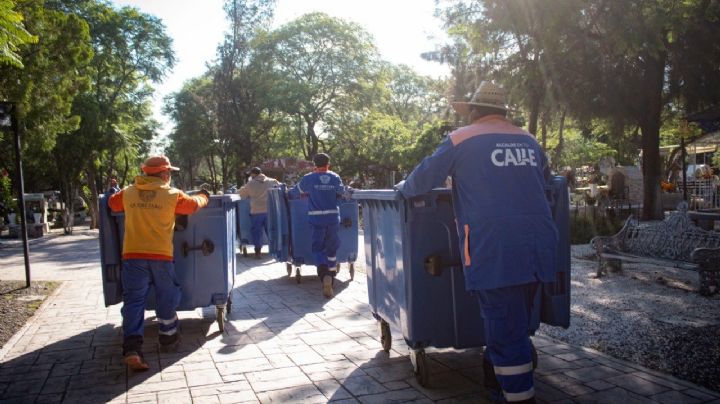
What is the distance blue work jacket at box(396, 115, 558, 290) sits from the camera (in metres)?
3.36

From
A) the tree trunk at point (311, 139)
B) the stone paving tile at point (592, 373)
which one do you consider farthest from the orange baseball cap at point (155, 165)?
the tree trunk at point (311, 139)

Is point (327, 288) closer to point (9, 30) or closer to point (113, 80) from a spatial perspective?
point (9, 30)

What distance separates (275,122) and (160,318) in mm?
30845

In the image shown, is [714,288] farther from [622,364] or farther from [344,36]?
[344,36]

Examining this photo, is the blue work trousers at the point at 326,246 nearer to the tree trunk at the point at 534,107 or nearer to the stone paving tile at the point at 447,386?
the stone paving tile at the point at 447,386

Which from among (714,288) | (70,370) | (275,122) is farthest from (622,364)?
(275,122)

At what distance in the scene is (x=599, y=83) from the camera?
1698cm

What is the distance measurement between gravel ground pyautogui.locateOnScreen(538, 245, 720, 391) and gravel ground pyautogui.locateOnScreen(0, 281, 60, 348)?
5443mm

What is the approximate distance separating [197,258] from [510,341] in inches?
130

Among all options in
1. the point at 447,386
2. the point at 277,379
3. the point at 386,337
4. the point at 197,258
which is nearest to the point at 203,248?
the point at 197,258

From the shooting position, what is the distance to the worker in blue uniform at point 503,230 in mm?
3367

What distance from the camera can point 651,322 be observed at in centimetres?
573

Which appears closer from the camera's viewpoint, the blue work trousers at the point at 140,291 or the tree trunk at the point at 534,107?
the blue work trousers at the point at 140,291

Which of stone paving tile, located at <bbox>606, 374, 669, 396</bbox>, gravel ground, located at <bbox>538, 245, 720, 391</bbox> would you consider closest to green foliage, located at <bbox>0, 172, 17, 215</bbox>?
gravel ground, located at <bbox>538, 245, 720, 391</bbox>
